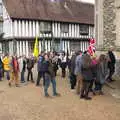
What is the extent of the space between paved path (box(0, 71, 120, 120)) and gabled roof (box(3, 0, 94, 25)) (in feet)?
65.5

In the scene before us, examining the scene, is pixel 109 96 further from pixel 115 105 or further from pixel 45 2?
pixel 45 2

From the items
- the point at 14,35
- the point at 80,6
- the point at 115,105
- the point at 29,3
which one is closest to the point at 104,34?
the point at 115,105

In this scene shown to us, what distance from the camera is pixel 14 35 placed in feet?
104

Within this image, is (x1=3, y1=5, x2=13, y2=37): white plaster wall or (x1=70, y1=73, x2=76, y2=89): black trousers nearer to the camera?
(x1=70, y1=73, x2=76, y2=89): black trousers

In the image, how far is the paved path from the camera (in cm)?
909

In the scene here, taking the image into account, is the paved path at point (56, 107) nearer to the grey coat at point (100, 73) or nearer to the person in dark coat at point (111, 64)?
the grey coat at point (100, 73)

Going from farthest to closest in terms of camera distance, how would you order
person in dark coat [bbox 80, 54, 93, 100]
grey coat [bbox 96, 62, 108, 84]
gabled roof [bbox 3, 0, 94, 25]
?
gabled roof [bbox 3, 0, 94, 25] → grey coat [bbox 96, 62, 108, 84] → person in dark coat [bbox 80, 54, 93, 100]

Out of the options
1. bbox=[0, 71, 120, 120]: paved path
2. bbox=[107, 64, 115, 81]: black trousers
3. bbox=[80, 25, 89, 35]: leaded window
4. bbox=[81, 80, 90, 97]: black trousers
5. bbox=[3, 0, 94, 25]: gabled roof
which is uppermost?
bbox=[3, 0, 94, 25]: gabled roof

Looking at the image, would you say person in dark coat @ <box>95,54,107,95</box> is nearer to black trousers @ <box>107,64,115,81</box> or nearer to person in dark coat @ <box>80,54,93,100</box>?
person in dark coat @ <box>80,54,93,100</box>

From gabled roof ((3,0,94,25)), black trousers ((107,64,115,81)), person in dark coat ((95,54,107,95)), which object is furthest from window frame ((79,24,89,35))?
person in dark coat ((95,54,107,95))

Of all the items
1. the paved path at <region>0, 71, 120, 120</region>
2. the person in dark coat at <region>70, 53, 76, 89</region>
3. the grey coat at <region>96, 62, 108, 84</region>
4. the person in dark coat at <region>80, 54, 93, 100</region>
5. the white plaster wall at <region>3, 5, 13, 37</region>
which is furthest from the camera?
the white plaster wall at <region>3, 5, 13, 37</region>

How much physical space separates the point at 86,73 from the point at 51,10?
2400cm

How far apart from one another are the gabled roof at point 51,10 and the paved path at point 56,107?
1998 centimetres

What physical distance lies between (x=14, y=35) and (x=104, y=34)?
51.1 ft
